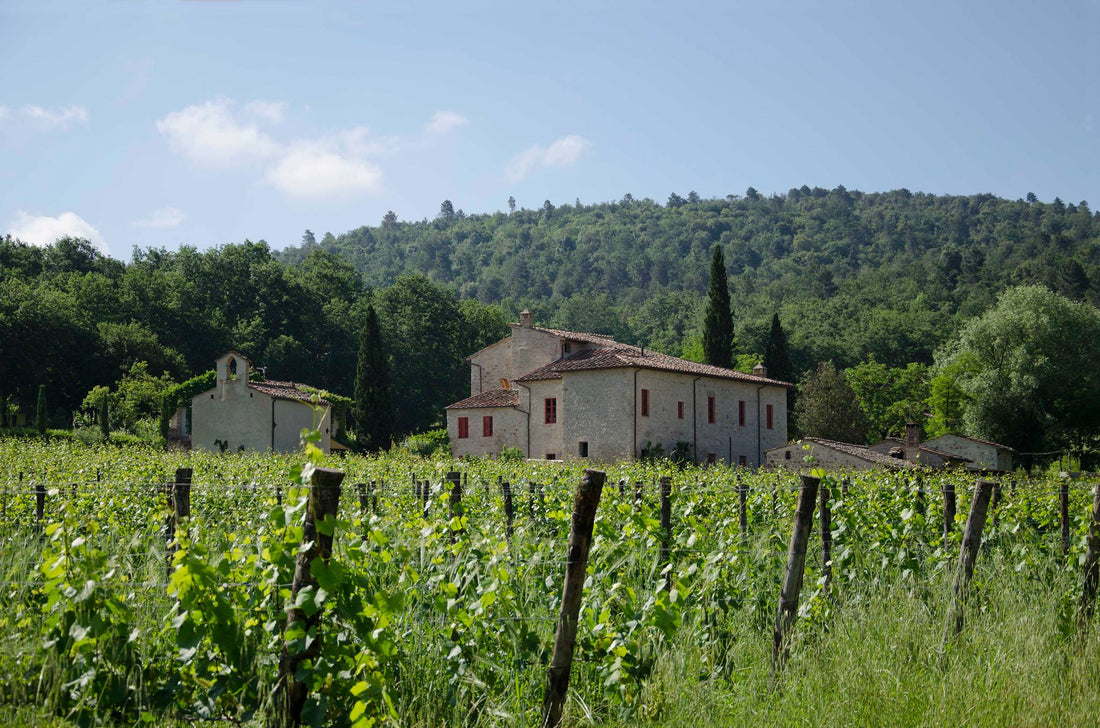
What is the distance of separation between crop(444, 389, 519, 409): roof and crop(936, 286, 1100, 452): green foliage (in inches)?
913

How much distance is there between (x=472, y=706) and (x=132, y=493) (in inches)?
320

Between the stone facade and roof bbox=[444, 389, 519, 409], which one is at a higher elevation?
roof bbox=[444, 389, 519, 409]

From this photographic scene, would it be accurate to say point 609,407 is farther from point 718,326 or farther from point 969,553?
point 969,553

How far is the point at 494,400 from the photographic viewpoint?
37.9 meters

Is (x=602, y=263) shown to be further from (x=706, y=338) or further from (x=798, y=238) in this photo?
(x=706, y=338)

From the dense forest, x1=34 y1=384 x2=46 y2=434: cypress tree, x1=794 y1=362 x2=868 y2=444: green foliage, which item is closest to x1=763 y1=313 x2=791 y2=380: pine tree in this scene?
x1=794 y1=362 x2=868 y2=444: green foliage

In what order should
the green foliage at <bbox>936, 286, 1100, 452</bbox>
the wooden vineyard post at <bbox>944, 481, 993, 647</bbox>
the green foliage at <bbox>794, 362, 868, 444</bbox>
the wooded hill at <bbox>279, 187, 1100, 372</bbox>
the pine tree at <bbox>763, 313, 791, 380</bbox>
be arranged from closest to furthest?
the wooden vineyard post at <bbox>944, 481, 993, 647</bbox>, the green foliage at <bbox>936, 286, 1100, 452</bbox>, the pine tree at <bbox>763, 313, 791, 380</bbox>, the green foliage at <bbox>794, 362, 868, 444</bbox>, the wooded hill at <bbox>279, 187, 1100, 372</bbox>

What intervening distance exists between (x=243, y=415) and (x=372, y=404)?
6.53 m

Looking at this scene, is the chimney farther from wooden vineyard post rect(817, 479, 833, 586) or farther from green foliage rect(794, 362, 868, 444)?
wooden vineyard post rect(817, 479, 833, 586)

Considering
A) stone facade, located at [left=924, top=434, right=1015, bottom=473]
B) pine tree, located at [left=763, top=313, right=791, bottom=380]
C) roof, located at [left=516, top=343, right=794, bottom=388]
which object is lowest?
stone facade, located at [left=924, top=434, right=1015, bottom=473]

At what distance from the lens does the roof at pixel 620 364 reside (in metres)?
33.5

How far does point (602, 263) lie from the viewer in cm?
13762

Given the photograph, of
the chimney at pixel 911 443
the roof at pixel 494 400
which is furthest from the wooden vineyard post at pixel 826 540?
the chimney at pixel 911 443

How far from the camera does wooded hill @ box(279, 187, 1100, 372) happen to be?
70.9 metres
